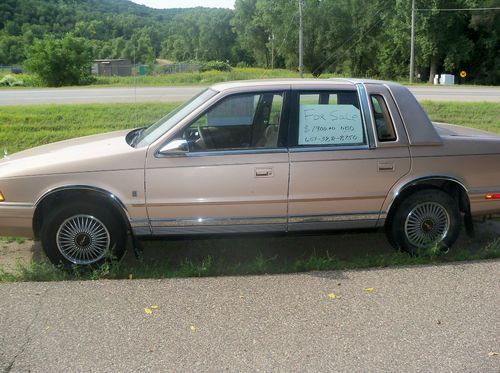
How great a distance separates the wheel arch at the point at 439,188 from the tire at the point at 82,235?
2.53 m

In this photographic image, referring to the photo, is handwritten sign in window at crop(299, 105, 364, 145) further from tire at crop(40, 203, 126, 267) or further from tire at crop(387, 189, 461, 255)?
tire at crop(40, 203, 126, 267)

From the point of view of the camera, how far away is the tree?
3650 cm

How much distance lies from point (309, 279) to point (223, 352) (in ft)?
4.54

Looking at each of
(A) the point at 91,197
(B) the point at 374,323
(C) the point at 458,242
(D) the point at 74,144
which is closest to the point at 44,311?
(A) the point at 91,197

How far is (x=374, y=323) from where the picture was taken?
12.6 ft

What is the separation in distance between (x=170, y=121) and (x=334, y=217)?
179cm

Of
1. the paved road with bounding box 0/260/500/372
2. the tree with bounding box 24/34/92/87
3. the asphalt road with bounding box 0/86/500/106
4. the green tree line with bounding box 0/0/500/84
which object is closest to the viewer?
the paved road with bounding box 0/260/500/372

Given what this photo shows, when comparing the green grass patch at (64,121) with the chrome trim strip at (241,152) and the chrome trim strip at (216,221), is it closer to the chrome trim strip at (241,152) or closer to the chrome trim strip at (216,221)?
the chrome trim strip at (216,221)

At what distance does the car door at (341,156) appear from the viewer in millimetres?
4879

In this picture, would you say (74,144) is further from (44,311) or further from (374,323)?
(374,323)

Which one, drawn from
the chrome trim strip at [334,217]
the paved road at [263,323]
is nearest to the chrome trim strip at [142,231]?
the paved road at [263,323]

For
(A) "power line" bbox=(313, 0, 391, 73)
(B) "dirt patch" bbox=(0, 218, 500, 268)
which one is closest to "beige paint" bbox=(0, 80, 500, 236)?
(B) "dirt patch" bbox=(0, 218, 500, 268)

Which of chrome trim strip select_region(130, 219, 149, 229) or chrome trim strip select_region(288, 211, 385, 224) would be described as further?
chrome trim strip select_region(288, 211, 385, 224)

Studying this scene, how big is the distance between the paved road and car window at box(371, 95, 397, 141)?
1.25 meters
